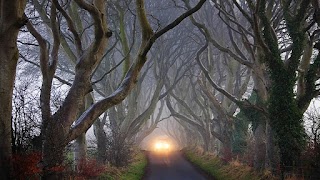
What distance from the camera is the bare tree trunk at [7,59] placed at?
646 centimetres

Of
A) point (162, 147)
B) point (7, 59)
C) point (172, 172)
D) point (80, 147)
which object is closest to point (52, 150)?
point (7, 59)

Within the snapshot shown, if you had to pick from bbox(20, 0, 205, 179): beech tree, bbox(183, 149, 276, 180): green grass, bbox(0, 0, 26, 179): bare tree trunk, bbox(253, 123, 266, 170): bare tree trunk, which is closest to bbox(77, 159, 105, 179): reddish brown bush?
bbox(20, 0, 205, 179): beech tree

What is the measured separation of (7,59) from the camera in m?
6.59

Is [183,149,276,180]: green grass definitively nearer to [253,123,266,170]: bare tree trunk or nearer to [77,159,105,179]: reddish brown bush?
[253,123,266,170]: bare tree trunk

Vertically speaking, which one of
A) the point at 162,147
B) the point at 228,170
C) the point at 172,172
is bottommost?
the point at 172,172

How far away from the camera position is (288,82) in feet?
39.8

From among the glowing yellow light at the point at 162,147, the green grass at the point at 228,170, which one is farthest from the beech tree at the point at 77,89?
the glowing yellow light at the point at 162,147

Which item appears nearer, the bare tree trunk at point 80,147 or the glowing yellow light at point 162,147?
the bare tree trunk at point 80,147

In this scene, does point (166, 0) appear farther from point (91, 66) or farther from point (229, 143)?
point (91, 66)

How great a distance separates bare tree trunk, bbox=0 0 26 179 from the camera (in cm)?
646

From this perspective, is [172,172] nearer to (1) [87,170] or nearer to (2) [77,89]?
(1) [87,170]

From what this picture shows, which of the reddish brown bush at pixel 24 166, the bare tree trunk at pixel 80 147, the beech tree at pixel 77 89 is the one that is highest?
the beech tree at pixel 77 89

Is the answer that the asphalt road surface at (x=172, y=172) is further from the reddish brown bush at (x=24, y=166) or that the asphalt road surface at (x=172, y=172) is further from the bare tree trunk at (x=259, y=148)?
the reddish brown bush at (x=24, y=166)

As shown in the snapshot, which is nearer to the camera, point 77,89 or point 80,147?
point 77,89
